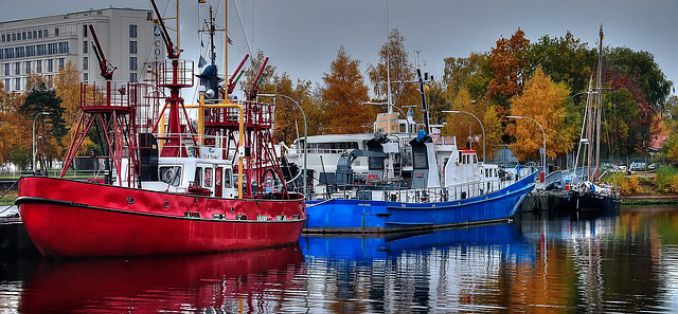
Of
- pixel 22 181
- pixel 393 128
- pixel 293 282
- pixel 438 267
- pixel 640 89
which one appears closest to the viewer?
pixel 293 282

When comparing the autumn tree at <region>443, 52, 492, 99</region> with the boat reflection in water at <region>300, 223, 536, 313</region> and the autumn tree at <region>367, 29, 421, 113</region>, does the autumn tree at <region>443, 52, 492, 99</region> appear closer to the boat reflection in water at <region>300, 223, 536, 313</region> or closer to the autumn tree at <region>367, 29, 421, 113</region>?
the autumn tree at <region>367, 29, 421, 113</region>

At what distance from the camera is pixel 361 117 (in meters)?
87.4

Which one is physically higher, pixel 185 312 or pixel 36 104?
pixel 36 104

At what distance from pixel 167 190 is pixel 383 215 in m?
17.4

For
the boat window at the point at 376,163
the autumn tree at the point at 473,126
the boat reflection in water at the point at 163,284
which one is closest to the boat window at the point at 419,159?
the boat window at the point at 376,163

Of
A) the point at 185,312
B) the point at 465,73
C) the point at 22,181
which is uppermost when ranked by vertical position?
the point at 465,73

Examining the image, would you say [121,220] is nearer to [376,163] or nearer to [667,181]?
[376,163]

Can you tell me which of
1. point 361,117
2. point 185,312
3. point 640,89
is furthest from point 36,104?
point 640,89

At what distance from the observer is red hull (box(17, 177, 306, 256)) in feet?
126

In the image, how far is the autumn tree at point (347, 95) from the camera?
86.7 meters

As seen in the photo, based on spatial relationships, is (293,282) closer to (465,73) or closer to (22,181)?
(22,181)

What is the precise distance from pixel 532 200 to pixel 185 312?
185 feet

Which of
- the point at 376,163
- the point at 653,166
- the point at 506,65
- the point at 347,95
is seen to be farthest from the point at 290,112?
the point at 653,166

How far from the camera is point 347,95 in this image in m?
86.9
